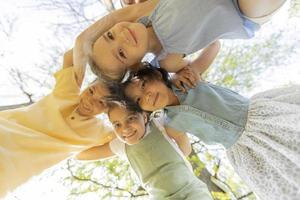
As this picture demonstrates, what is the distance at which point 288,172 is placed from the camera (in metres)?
0.73

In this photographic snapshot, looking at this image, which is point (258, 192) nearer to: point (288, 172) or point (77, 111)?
point (288, 172)

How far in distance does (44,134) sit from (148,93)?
0.24 metres

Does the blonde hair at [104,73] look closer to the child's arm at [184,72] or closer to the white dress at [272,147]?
the child's arm at [184,72]

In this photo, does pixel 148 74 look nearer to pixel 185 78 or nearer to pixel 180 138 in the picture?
pixel 185 78

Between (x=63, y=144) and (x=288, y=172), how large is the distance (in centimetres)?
47

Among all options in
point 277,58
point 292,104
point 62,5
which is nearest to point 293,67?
point 277,58

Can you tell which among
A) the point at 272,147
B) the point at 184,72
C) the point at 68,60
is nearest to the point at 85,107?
the point at 68,60

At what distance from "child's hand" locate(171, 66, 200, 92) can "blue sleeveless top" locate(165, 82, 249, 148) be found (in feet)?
0.04

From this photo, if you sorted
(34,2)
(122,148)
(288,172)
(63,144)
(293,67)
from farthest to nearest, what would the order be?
(293,67) → (34,2) → (122,148) → (63,144) → (288,172)

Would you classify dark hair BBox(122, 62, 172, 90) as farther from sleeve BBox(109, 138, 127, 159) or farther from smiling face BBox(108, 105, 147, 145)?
sleeve BBox(109, 138, 127, 159)

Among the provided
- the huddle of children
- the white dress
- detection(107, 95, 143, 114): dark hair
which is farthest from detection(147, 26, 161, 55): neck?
the white dress

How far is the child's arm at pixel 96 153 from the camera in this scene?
983mm

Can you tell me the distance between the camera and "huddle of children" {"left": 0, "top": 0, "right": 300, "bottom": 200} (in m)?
0.78

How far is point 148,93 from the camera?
826mm
